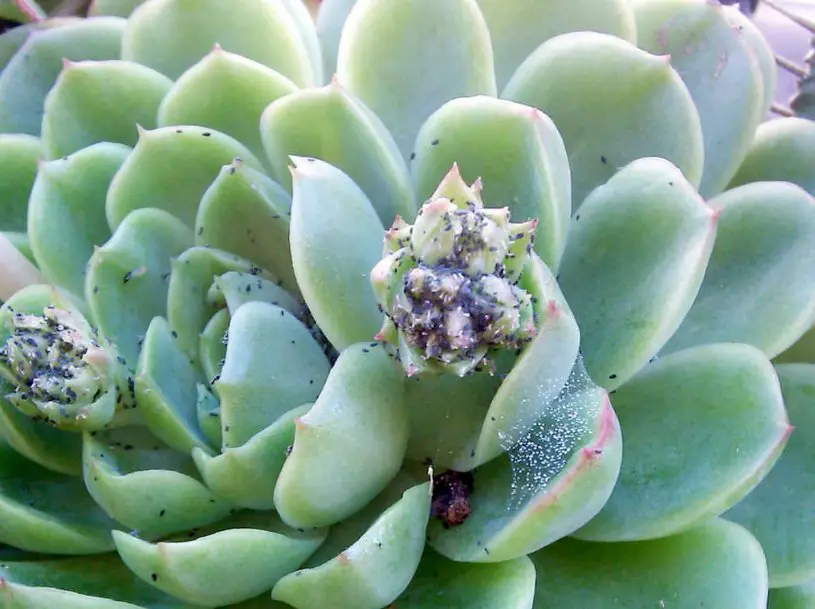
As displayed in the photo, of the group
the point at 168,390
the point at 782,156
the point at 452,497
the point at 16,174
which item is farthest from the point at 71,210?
the point at 782,156

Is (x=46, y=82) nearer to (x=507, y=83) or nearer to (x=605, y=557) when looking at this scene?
(x=507, y=83)

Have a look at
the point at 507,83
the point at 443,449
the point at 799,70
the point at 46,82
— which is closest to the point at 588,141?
the point at 507,83

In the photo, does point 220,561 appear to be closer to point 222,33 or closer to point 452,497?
point 452,497

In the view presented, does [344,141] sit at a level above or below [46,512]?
above

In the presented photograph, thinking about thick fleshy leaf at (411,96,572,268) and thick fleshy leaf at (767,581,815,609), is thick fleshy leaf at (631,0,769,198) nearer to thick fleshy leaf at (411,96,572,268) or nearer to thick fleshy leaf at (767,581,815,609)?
thick fleshy leaf at (411,96,572,268)

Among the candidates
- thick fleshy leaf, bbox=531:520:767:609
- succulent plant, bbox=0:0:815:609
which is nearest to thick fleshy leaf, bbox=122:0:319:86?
succulent plant, bbox=0:0:815:609

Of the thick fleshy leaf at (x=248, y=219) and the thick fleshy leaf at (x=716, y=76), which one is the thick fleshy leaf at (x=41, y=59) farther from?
the thick fleshy leaf at (x=716, y=76)
